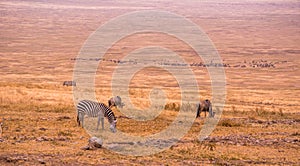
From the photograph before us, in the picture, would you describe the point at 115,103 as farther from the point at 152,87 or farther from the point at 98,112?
the point at 152,87

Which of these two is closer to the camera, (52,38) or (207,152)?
(207,152)

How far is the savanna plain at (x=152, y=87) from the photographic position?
18.0 metres

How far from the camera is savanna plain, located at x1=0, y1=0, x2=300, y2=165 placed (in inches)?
707

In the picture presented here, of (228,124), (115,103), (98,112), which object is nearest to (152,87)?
(115,103)

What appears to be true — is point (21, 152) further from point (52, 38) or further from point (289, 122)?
point (52, 38)

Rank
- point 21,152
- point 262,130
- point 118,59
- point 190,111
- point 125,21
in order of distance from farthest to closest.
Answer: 1. point 125,21
2. point 118,59
3. point 190,111
4. point 262,130
5. point 21,152

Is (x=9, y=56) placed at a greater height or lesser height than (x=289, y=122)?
greater

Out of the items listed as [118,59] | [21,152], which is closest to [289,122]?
[21,152]

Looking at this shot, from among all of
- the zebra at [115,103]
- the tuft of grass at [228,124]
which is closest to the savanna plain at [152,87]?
the tuft of grass at [228,124]

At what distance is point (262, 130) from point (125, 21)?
177826 millimetres

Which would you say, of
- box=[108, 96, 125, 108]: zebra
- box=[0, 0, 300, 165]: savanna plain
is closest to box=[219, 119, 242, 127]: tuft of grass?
box=[0, 0, 300, 165]: savanna plain

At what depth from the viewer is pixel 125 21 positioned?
19962cm

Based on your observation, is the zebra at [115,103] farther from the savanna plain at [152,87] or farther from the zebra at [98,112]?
the zebra at [98,112]

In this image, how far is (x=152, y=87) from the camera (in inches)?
2660
